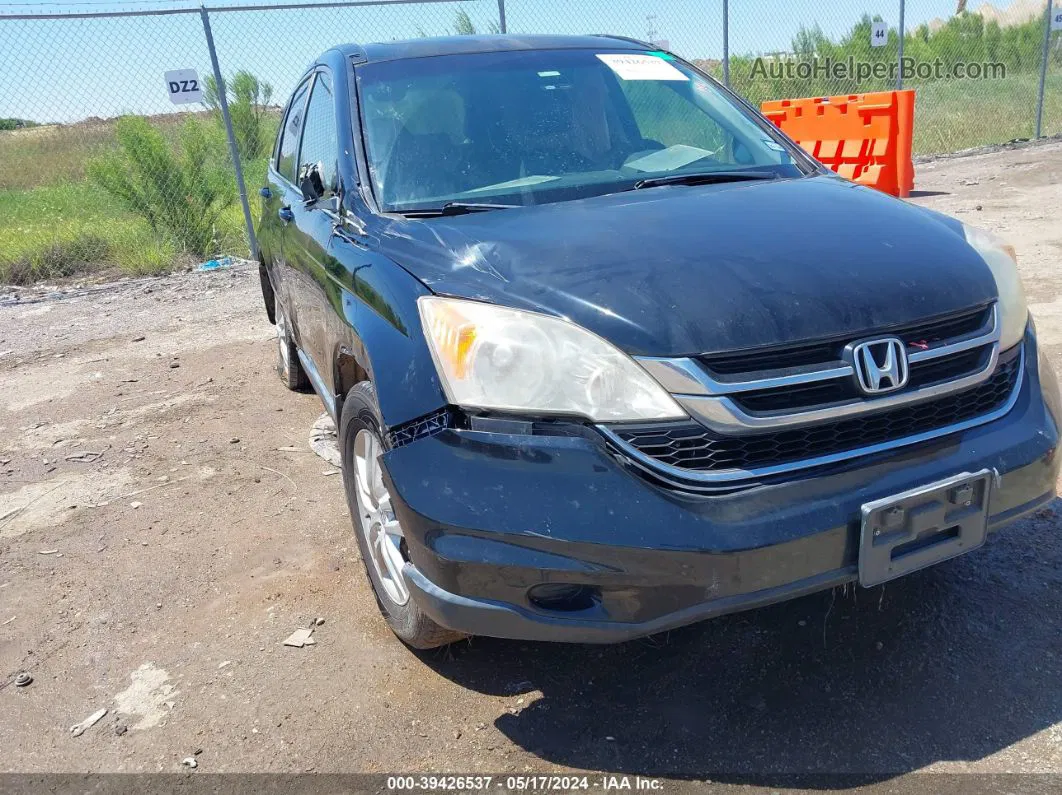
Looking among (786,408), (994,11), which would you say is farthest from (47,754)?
(994,11)

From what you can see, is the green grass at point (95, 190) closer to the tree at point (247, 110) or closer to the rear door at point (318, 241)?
the tree at point (247, 110)

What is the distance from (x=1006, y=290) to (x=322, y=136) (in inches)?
102

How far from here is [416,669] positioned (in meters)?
2.69

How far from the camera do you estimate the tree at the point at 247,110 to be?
31.4ft

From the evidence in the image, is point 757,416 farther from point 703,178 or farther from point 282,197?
point 282,197

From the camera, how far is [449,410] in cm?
212

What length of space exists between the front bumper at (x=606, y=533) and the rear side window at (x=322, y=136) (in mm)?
1541

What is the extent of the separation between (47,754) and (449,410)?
1503 mm

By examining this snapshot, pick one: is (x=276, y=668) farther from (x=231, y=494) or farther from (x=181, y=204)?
(x=181, y=204)

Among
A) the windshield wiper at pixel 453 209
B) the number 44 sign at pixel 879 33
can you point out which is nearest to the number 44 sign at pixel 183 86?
the windshield wiper at pixel 453 209

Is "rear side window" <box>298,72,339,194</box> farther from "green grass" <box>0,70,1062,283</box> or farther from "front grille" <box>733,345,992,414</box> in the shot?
"green grass" <box>0,70,1062,283</box>

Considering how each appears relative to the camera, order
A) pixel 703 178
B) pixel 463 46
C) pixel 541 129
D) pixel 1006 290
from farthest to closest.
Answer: pixel 463 46, pixel 541 129, pixel 703 178, pixel 1006 290

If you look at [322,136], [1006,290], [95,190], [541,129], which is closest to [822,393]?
[1006,290]

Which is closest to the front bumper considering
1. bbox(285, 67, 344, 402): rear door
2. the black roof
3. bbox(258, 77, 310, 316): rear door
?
bbox(285, 67, 344, 402): rear door
